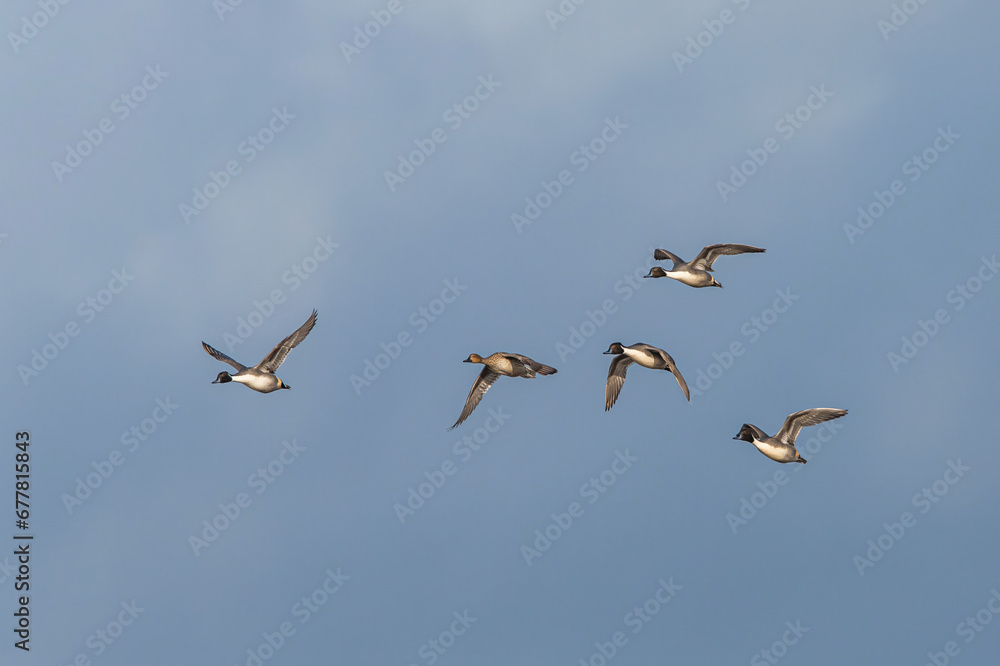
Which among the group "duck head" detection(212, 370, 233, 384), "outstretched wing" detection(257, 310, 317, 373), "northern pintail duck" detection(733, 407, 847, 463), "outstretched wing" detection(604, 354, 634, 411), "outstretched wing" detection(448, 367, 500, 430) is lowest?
"duck head" detection(212, 370, 233, 384)

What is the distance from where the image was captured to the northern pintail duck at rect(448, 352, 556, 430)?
44.3m

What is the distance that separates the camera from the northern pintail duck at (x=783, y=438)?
140 feet

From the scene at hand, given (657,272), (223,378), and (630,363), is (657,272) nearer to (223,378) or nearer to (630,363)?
(630,363)

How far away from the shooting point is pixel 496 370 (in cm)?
4656

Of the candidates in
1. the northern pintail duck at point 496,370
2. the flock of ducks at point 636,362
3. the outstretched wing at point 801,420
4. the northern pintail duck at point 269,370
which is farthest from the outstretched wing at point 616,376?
the northern pintail duck at point 269,370

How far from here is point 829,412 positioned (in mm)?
41688

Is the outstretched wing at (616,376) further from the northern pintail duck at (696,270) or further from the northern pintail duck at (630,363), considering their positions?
the northern pintail duck at (696,270)

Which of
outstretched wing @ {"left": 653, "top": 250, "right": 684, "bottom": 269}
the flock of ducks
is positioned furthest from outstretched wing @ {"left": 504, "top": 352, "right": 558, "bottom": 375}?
outstretched wing @ {"left": 653, "top": 250, "right": 684, "bottom": 269}

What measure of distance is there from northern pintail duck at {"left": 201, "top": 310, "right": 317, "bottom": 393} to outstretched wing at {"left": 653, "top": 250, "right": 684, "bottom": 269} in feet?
49.6

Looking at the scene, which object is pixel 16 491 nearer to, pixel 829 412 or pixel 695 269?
pixel 695 269

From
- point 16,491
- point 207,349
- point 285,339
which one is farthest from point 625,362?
point 16,491

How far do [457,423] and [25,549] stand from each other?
2009cm

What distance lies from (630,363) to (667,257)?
4954 millimetres

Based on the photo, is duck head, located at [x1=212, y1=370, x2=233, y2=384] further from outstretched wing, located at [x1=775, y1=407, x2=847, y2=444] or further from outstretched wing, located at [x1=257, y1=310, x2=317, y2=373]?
outstretched wing, located at [x1=775, y1=407, x2=847, y2=444]
